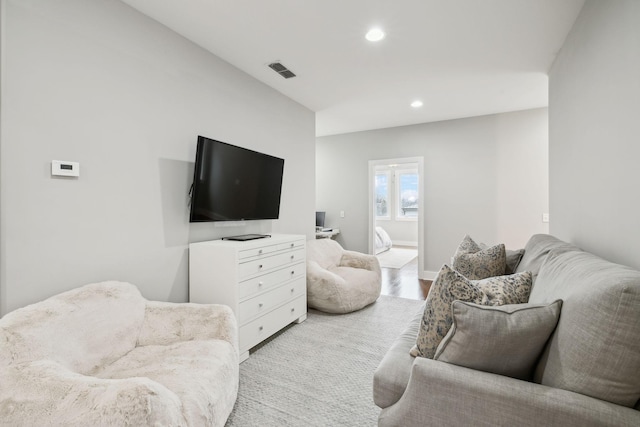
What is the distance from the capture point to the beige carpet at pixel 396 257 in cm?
620

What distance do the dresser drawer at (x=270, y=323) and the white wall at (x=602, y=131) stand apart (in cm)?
234

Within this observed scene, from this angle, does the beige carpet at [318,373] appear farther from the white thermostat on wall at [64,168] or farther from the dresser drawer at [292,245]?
the white thermostat on wall at [64,168]

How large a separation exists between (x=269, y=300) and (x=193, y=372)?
119cm

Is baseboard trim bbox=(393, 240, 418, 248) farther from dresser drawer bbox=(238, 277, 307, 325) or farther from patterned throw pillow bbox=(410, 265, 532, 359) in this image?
patterned throw pillow bbox=(410, 265, 532, 359)

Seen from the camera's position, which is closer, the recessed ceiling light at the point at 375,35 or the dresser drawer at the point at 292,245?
the recessed ceiling light at the point at 375,35

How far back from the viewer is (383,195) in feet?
30.3

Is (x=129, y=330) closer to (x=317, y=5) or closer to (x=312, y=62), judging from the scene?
(x=317, y=5)

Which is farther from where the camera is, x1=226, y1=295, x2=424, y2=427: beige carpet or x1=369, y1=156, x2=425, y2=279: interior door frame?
x1=369, y1=156, x2=425, y2=279: interior door frame

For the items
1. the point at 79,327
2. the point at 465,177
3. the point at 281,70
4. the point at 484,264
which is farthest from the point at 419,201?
the point at 79,327

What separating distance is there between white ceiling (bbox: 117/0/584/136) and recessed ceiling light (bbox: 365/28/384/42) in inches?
2.3

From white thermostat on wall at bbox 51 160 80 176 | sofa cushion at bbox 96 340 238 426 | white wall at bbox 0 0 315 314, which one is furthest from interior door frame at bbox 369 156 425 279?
white thermostat on wall at bbox 51 160 80 176

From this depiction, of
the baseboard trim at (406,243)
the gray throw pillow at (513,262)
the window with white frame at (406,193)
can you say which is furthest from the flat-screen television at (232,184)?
the window with white frame at (406,193)

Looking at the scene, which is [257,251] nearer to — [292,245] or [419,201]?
[292,245]

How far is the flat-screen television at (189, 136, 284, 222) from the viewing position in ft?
7.86
